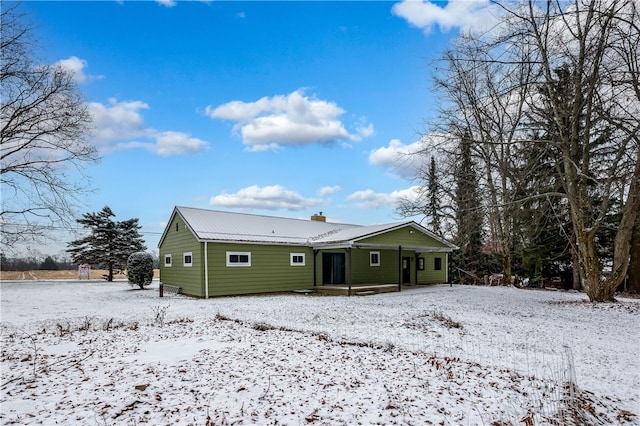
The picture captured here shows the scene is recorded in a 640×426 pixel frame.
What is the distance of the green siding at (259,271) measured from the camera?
1605 centimetres

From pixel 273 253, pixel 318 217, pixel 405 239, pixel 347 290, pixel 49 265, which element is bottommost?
pixel 49 265

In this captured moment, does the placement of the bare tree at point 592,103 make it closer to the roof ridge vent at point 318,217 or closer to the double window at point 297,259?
the double window at point 297,259

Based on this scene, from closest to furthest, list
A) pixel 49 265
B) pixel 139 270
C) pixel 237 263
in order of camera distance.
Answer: pixel 237 263 < pixel 139 270 < pixel 49 265

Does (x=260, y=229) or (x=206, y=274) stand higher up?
(x=260, y=229)

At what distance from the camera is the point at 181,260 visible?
18109 millimetres

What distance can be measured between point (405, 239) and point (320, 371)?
16074mm

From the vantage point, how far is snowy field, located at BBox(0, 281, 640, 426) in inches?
163

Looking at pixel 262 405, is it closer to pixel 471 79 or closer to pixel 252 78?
pixel 252 78

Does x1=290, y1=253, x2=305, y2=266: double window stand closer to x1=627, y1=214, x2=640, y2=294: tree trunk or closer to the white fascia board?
the white fascia board

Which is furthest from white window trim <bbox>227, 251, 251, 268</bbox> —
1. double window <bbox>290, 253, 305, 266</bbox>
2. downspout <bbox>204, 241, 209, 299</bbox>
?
double window <bbox>290, 253, 305, 266</bbox>

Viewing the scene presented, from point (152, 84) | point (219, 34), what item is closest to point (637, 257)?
point (219, 34)

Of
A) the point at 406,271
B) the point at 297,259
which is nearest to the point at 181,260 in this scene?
the point at 297,259

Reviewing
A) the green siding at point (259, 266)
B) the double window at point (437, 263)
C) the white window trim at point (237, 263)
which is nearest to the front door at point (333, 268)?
the green siding at point (259, 266)

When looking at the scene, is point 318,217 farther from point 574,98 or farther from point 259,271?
point 574,98
